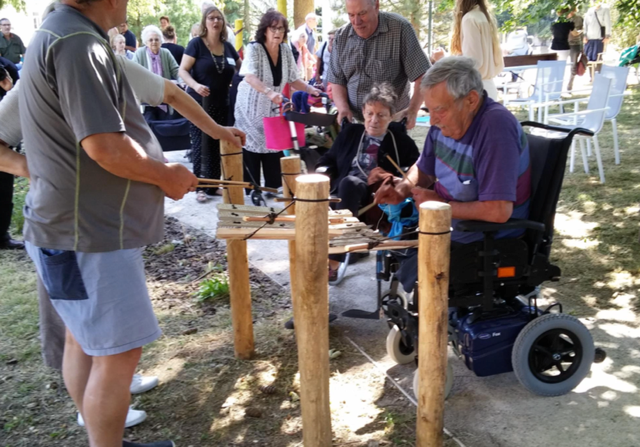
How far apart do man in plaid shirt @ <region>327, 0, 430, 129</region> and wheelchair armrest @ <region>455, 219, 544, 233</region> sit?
181 cm

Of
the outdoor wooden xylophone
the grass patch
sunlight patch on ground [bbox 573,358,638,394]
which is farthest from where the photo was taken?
the grass patch

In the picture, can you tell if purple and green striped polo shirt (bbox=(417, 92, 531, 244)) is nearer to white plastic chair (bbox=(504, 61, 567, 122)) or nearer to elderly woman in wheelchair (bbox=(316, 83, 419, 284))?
elderly woman in wheelchair (bbox=(316, 83, 419, 284))

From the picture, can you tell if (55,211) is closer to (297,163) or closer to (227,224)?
(227,224)

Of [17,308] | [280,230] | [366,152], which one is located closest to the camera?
[280,230]

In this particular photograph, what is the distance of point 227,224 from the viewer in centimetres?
230

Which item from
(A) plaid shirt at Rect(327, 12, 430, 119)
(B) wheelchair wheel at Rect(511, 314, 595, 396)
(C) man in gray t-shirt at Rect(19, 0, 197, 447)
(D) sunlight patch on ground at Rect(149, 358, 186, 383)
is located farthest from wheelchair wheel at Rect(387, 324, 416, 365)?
(A) plaid shirt at Rect(327, 12, 430, 119)

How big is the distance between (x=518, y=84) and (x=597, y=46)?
9.71 feet

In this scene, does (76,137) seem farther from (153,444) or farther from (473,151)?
(473,151)

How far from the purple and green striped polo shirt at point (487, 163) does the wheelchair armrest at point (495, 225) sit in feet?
0.31

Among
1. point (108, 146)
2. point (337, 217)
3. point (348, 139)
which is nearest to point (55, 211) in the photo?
point (108, 146)

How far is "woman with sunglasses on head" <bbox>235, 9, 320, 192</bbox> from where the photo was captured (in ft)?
17.9

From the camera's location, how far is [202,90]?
19.1 ft

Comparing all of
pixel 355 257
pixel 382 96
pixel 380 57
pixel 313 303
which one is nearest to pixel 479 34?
pixel 380 57

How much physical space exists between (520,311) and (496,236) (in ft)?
1.25
